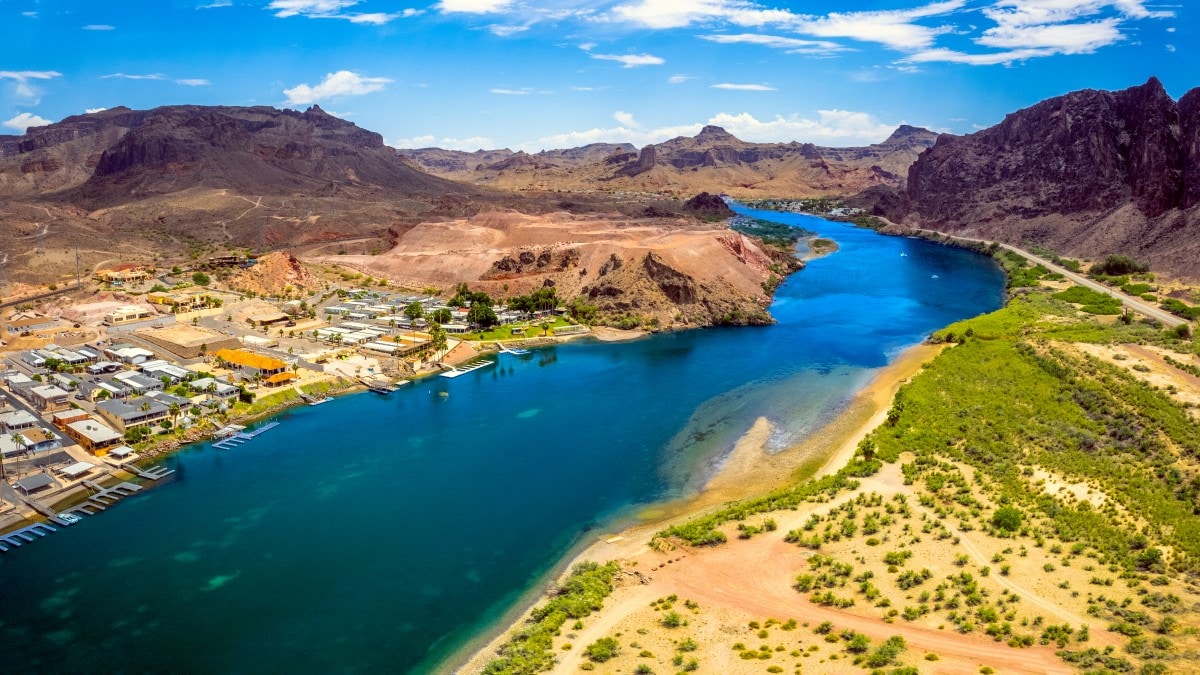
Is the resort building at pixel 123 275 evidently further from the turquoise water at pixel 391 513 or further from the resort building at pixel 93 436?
the turquoise water at pixel 391 513

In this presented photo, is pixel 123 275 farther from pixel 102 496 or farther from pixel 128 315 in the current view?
pixel 102 496

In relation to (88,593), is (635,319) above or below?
above

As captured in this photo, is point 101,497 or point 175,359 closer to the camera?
point 101,497

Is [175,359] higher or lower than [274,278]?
lower

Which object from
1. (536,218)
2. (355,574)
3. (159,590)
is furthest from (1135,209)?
(159,590)

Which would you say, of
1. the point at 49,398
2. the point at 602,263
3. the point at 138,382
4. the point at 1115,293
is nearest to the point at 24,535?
the point at 49,398

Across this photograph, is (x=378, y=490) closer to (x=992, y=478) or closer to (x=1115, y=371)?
(x=992, y=478)
